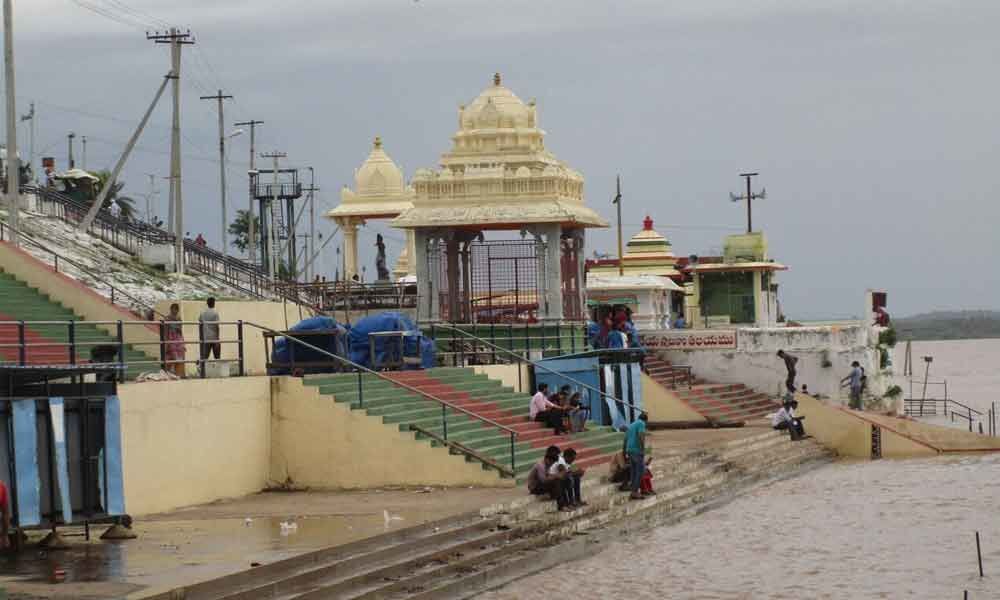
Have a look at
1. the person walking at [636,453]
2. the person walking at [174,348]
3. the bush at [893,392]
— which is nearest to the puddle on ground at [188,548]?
the person walking at [636,453]

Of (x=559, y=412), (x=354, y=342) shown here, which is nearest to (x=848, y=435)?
(x=559, y=412)

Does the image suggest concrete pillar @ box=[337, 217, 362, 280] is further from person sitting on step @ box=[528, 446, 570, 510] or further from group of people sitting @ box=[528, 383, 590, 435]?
person sitting on step @ box=[528, 446, 570, 510]

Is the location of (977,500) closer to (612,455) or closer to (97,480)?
(612,455)

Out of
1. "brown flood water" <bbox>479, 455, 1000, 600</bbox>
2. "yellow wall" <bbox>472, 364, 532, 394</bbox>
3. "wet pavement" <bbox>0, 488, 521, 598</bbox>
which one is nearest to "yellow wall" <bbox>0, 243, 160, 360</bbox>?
"wet pavement" <bbox>0, 488, 521, 598</bbox>

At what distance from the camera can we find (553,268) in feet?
122

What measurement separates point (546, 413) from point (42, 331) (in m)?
7.45

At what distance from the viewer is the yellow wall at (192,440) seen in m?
20.5

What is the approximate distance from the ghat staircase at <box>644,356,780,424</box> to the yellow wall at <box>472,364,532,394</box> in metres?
6.60

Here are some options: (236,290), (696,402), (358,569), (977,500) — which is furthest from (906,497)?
(236,290)

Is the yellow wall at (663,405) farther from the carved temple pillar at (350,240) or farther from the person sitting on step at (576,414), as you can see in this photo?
the carved temple pillar at (350,240)

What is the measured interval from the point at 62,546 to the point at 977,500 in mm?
15466

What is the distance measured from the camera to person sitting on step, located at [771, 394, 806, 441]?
3484 cm

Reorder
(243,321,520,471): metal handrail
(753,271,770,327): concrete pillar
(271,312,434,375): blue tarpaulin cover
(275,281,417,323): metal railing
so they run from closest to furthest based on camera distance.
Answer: (243,321,520,471): metal handrail → (271,312,434,375): blue tarpaulin cover → (275,281,417,323): metal railing → (753,271,770,327): concrete pillar

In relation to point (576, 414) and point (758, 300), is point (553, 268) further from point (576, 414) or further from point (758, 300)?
point (758, 300)
